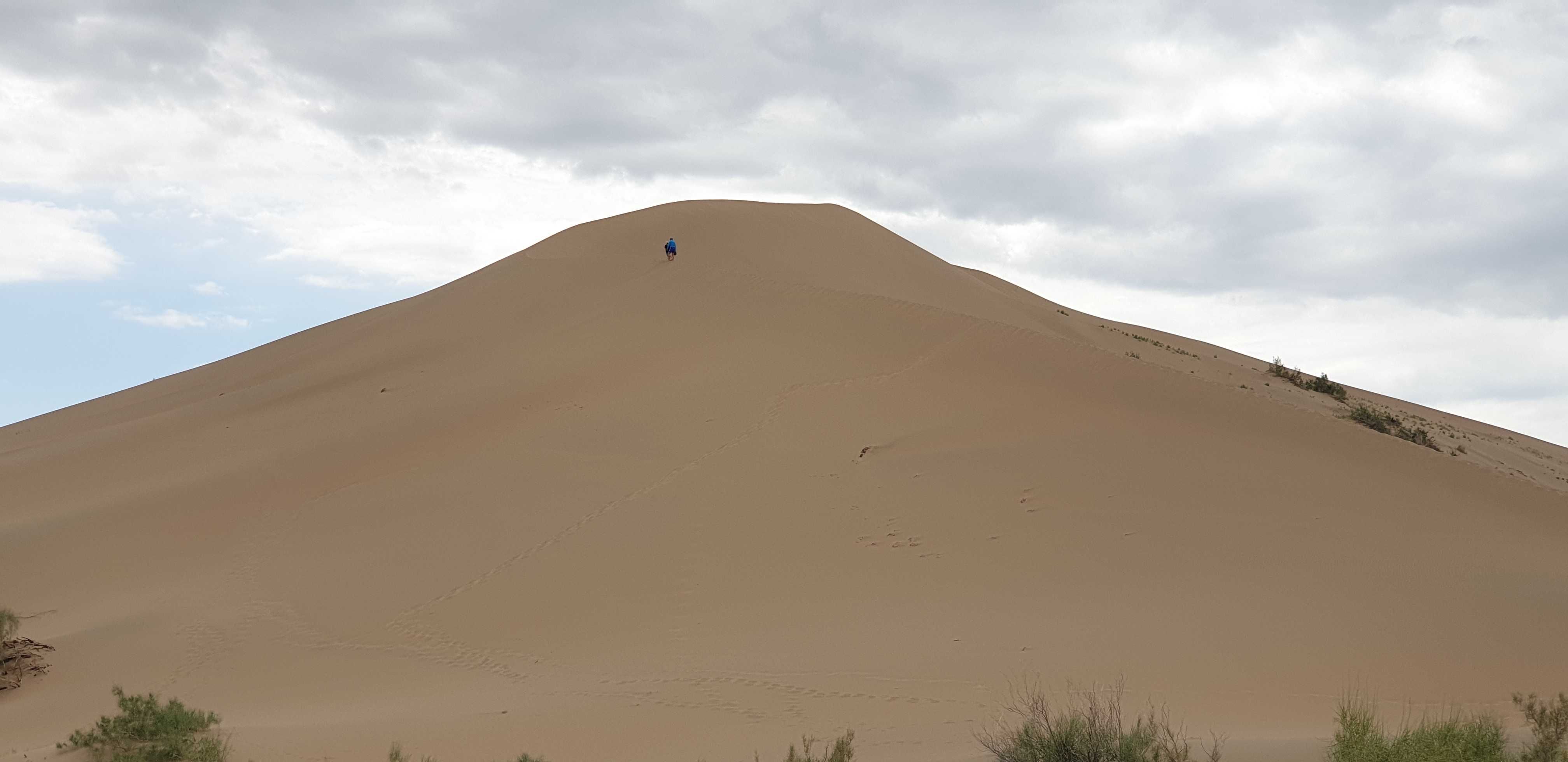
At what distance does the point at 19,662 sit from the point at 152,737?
5171 mm

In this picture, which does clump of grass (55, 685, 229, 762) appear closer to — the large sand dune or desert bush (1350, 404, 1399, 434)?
the large sand dune

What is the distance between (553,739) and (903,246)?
21.6 metres

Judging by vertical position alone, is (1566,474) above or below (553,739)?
above

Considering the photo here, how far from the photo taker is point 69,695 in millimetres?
10906

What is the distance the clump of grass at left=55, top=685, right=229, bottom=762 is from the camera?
745 centimetres

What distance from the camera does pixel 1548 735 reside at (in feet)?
19.0

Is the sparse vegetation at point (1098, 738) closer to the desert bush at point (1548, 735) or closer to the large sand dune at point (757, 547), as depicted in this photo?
the desert bush at point (1548, 735)

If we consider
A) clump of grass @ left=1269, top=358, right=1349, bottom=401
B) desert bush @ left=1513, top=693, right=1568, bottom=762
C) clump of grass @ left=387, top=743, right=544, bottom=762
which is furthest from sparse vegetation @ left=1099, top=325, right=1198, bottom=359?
clump of grass @ left=387, top=743, right=544, bottom=762

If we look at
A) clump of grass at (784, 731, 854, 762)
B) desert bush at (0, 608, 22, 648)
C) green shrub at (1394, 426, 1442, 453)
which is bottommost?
desert bush at (0, 608, 22, 648)

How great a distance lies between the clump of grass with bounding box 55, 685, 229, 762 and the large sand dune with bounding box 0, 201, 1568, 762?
1.27ft

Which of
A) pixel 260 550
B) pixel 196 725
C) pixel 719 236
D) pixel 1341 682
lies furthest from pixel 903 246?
pixel 196 725

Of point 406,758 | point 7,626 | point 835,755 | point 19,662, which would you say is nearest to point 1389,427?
point 835,755

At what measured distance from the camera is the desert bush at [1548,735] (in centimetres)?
559

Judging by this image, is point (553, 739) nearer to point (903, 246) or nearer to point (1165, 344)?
point (903, 246)
